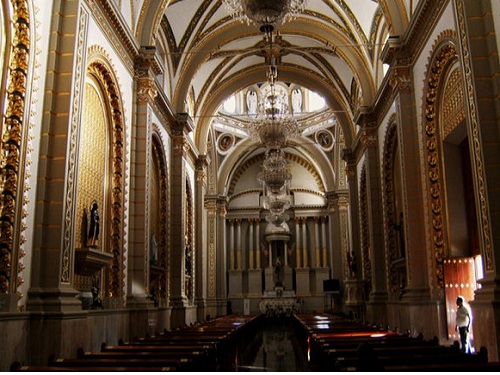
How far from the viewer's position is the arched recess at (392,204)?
1395cm

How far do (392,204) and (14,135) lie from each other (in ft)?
33.5

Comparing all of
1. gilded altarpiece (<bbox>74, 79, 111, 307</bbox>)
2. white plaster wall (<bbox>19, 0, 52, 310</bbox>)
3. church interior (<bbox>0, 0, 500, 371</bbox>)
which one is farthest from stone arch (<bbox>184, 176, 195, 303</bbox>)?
white plaster wall (<bbox>19, 0, 52, 310</bbox>)

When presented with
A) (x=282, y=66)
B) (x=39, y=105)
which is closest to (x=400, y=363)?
(x=39, y=105)

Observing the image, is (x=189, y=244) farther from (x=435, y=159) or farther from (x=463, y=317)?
(x=463, y=317)

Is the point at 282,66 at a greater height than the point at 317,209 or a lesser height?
greater

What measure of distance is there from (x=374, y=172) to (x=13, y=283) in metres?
11.3

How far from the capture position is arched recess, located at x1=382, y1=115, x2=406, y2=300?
13953 millimetres

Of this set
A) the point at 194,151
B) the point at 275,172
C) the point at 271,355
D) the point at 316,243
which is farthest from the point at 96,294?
the point at 316,243

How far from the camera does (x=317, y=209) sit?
29.4 meters

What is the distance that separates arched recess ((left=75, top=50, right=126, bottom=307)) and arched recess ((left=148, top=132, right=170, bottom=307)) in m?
2.88

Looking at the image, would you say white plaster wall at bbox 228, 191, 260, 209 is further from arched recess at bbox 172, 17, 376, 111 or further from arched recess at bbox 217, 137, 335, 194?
arched recess at bbox 172, 17, 376, 111

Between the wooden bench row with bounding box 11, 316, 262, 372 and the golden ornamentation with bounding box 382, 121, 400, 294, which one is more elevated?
the golden ornamentation with bounding box 382, 121, 400, 294

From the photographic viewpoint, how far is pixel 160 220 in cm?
1471

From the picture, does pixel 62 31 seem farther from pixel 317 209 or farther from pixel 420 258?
pixel 317 209
